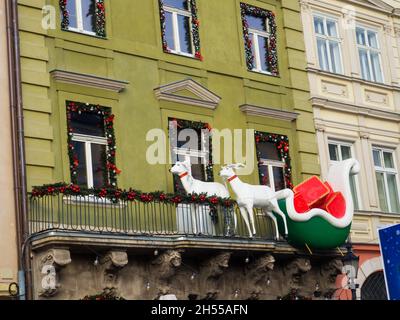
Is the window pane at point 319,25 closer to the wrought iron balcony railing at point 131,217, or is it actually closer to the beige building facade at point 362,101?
the beige building facade at point 362,101

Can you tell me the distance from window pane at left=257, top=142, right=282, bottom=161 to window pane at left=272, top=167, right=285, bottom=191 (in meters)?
0.26

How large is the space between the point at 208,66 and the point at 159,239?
501 centimetres

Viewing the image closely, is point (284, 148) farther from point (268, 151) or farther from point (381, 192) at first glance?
point (381, 192)

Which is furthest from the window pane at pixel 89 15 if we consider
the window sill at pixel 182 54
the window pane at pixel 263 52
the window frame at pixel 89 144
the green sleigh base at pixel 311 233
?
the green sleigh base at pixel 311 233

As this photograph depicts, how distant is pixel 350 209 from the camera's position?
19078 mm

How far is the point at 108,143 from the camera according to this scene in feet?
56.9

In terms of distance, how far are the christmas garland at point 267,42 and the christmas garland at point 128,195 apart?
448cm

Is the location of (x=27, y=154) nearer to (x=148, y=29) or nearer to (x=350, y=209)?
(x=148, y=29)

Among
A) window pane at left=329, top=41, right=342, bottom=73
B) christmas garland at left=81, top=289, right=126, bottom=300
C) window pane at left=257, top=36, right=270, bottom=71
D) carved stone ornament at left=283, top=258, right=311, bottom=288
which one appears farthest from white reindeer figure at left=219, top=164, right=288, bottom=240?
window pane at left=329, top=41, right=342, bottom=73

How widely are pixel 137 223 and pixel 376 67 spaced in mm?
10109

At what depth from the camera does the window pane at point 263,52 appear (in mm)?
21203

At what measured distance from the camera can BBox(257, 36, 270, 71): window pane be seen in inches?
835

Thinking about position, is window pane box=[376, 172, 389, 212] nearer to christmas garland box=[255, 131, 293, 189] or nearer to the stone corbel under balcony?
christmas garland box=[255, 131, 293, 189]
